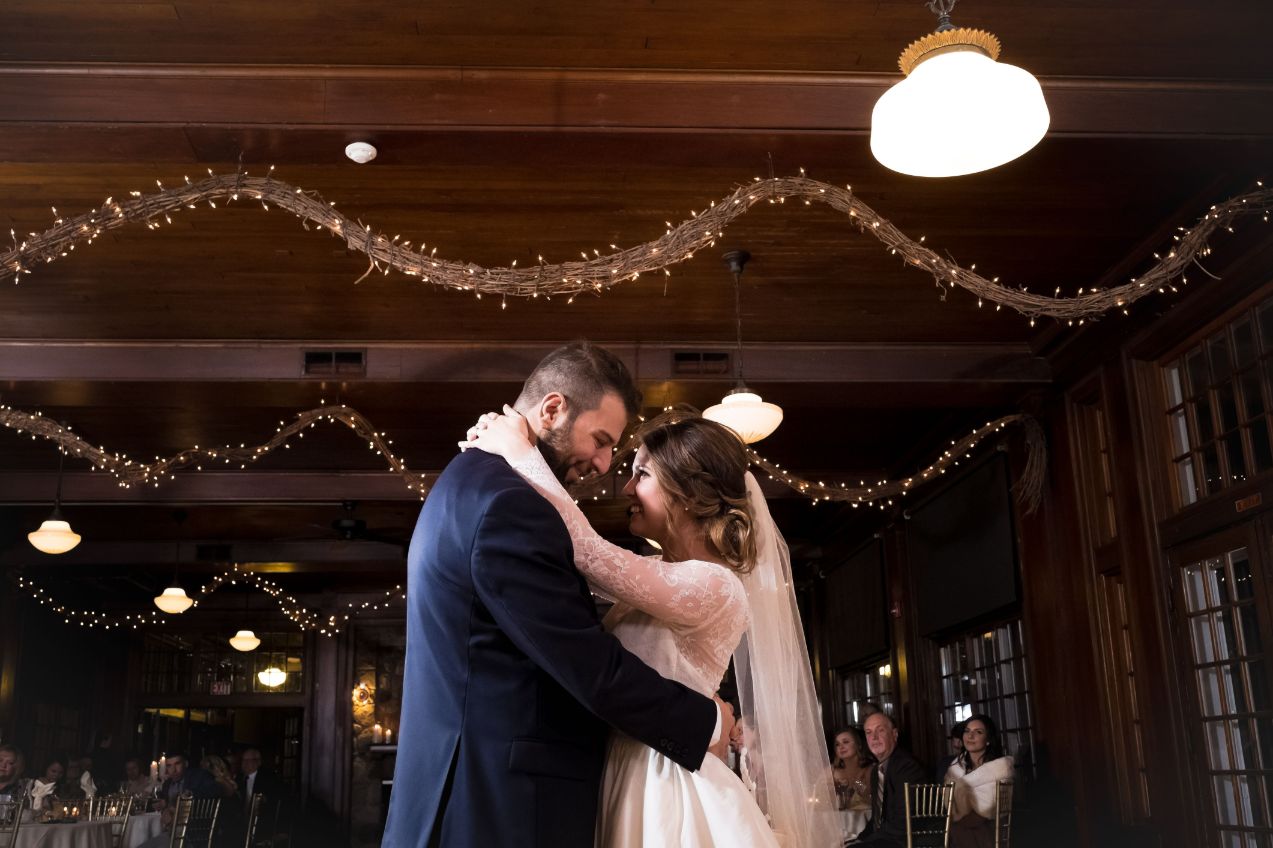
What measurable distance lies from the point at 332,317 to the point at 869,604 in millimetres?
6621

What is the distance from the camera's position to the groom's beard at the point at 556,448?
2.42 m

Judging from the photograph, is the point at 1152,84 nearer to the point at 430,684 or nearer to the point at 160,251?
the point at 430,684

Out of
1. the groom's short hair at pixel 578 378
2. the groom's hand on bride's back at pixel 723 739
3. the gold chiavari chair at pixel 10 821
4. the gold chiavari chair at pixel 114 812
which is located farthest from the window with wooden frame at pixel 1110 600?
the gold chiavari chair at pixel 114 812

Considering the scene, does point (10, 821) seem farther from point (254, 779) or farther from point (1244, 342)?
point (1244, 342)

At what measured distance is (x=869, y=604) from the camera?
11547 mm

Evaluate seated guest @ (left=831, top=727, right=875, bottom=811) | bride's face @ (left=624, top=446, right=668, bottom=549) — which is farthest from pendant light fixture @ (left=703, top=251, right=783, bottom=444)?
seated guest @ (left=831, top=727, right=875, bottom=811)

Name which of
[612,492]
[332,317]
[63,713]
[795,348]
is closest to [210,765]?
[63,713]

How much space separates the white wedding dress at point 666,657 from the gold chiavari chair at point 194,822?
263 inches

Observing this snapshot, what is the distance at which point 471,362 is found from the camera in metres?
7.36

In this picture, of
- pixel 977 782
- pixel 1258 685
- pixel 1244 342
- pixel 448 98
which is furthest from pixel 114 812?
pixel 1244 342

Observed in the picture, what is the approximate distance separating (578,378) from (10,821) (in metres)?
6.99

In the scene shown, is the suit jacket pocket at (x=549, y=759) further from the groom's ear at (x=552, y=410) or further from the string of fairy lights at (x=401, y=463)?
the string of fairy lights at (x=401, y=463)

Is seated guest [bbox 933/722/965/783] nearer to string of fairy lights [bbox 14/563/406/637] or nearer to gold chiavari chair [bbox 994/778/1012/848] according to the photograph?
gold chiavari chair [bbox 994/778/1012/848]

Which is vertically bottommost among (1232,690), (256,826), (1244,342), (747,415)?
(256,826)
